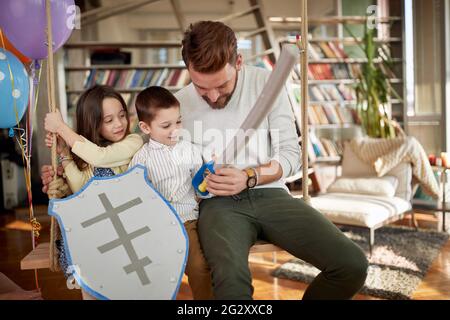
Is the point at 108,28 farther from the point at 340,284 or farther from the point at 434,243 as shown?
the point at 340,284

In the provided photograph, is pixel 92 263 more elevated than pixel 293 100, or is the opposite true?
pixel 293 100

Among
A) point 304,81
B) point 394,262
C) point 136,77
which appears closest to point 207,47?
point 304,81

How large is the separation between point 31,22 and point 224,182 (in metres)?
0.99

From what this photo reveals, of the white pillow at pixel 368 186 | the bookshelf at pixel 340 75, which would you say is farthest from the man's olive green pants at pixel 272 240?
the bookshelf at pixel 340 75

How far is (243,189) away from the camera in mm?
1518

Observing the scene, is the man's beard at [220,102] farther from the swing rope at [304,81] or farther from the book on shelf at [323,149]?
the book on shelf at [323,149]

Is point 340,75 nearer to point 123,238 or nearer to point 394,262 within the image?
point 394,262

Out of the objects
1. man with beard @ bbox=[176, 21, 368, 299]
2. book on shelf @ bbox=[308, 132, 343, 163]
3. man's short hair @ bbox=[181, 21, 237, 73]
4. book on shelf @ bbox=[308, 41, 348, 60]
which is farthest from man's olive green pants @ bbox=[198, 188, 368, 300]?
book on shelf @ bbox=[308, 41, 348, 60]

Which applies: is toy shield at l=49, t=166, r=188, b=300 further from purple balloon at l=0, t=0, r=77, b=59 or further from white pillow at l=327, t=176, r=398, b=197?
white pillow at l=327, t=176, r=398, b=197

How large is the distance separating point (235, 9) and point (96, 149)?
5.23 metres

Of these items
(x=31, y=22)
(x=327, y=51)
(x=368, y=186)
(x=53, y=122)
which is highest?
(x=327, y=51)

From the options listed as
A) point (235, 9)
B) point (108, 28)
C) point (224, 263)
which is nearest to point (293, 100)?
point (235, 9)

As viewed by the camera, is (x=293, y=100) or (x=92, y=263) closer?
(x=92, y=263)
